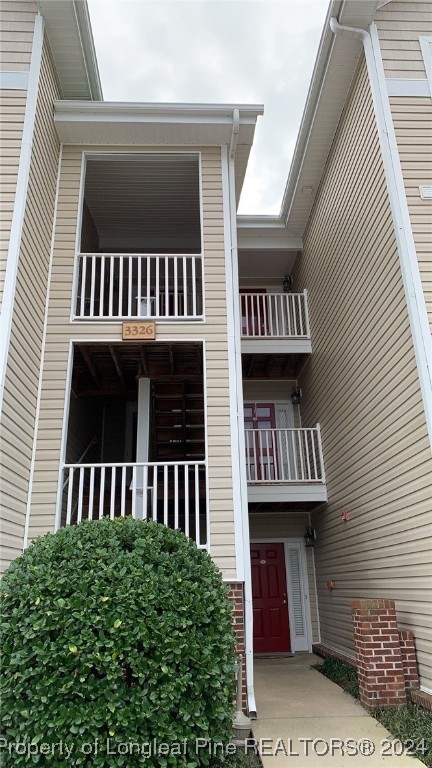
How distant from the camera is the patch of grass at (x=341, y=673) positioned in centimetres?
631

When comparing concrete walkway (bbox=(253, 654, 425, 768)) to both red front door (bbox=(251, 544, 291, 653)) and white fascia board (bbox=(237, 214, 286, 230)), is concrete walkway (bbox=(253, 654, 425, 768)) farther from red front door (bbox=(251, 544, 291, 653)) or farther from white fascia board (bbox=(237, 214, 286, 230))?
white fascia board (bbox=(237, 214, 286, 230))

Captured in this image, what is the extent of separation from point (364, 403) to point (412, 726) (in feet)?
12.5

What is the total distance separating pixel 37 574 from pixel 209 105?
253 inches

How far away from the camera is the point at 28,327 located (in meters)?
6.00

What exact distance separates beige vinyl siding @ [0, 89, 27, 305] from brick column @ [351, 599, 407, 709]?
17.1 feet

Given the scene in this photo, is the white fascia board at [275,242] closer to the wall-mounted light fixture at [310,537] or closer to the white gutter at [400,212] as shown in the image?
the white gutter at [400,212]

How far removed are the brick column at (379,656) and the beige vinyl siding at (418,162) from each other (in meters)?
3.28

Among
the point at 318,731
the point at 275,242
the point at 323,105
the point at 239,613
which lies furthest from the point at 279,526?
the point at 323,105

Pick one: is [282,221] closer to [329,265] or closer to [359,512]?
[329,265]

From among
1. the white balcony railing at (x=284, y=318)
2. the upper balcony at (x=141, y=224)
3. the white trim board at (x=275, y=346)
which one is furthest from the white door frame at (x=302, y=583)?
the upper balcony at (x=141, y=224)

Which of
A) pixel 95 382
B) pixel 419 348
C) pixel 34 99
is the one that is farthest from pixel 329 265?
pixel 34 99

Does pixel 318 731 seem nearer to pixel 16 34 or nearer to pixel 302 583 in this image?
pixel 302 583

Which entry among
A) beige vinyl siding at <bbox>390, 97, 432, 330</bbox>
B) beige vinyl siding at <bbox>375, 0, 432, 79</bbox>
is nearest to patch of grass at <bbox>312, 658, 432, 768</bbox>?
beige vinyl siding at <bbox>390, 97, 432, 330</bbox>

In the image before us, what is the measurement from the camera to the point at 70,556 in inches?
157
